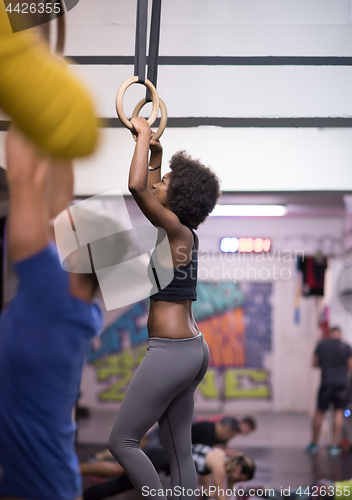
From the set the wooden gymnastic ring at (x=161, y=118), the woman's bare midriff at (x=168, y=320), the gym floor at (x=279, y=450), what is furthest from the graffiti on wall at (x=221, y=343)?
the wooden gymnastic ring at (x=161, y=118)

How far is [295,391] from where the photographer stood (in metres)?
6.52

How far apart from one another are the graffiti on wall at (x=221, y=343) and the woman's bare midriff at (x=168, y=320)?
5141mm

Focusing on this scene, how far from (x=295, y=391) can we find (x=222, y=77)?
17.9 ft

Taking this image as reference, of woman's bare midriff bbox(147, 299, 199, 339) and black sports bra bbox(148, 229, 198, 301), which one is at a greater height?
black sports bra bbox(148, 229, 198, 301)

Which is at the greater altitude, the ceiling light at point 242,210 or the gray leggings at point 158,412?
the ceiling light at point 242,210

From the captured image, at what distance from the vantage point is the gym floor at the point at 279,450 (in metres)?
3.74

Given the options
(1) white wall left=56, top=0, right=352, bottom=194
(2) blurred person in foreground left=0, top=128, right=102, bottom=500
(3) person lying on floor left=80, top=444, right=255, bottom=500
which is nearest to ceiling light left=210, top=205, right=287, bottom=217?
(1) white wall left=56, top=0, right=352, bottom=194

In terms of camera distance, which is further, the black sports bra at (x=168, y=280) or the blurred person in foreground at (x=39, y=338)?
the black sports bra at (x=168, y=280)

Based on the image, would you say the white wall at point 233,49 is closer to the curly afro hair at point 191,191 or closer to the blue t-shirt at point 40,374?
the curly afro hair at point 191,191

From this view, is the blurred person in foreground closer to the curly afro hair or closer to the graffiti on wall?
the curly afro hair

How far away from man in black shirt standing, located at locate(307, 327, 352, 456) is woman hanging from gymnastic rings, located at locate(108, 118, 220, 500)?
3.86 meters

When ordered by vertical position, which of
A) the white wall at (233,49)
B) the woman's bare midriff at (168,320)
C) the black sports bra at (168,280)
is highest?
the white wall at (233,49)

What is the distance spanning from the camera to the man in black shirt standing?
484cm

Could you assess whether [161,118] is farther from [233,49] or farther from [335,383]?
[335,383]
